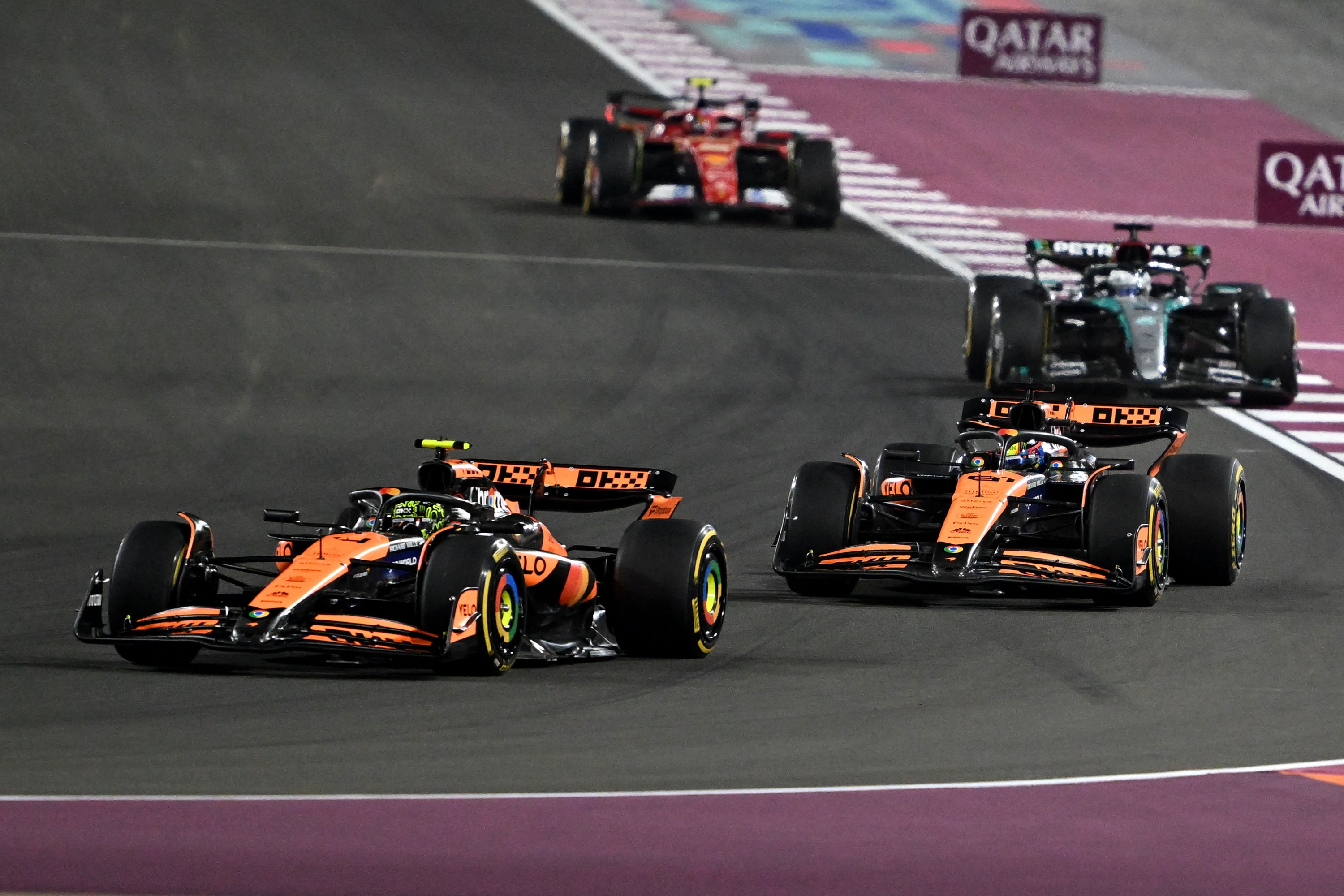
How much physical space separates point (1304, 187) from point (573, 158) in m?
10.2

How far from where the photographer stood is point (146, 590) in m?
14.9

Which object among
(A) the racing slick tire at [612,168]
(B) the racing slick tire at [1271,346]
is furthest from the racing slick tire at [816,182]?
(B) the racing slick tire at [1271,346]

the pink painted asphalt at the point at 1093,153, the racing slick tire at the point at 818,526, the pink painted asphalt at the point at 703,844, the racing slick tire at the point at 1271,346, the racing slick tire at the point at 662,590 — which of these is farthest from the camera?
the pink painted asphalt at the point at 1093,153

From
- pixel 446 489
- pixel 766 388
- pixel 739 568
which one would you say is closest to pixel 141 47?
pixel 766 388

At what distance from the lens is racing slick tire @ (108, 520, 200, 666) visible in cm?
1493

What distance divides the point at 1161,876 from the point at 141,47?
37346mm

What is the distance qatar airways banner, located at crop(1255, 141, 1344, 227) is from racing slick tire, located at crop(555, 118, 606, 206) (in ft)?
30.6

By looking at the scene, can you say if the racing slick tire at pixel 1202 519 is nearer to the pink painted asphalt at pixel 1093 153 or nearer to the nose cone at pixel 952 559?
the nose cone at pixel 952 559

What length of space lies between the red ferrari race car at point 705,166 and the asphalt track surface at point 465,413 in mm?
505

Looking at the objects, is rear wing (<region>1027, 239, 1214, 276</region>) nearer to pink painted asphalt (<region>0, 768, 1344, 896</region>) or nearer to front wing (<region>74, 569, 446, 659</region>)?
front wing (<region>74, 569, 446, 659</region>)

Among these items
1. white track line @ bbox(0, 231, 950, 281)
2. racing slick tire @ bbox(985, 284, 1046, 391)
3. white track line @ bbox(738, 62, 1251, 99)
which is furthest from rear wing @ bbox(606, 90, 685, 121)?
white track line @ bbox(738, 62, 1251, 99)

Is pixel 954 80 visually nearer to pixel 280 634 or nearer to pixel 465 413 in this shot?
pixel 465 413

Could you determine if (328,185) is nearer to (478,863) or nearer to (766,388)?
(766,388)

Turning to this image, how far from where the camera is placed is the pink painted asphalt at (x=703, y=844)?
31.7ft
